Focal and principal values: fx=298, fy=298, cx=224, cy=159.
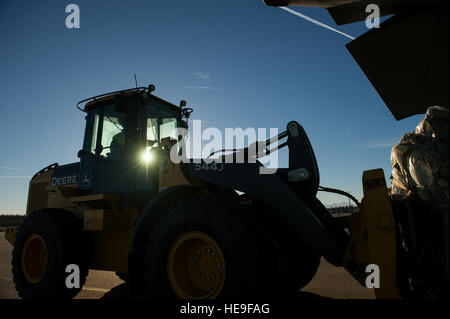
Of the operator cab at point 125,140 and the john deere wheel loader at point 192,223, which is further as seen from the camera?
the operator cab at point 125,140

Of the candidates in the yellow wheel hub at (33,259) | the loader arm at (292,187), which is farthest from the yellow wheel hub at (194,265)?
the yellow wheel hub at (33,259)

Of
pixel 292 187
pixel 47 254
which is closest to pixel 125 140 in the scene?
pixel 47 254

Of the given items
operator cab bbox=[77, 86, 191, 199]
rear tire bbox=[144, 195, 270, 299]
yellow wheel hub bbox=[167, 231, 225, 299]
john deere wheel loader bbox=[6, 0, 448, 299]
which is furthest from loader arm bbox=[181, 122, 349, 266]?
operator cab bbox=[77, 86, 191, 199]

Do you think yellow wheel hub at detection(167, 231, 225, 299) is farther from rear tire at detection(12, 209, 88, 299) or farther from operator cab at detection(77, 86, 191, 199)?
rear tire at detection(12, 209, 88, 299)

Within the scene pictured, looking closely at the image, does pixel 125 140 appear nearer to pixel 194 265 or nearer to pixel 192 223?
pixel 192 223

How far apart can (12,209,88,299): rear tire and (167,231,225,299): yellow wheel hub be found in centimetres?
202

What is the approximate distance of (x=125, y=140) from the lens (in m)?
4.41

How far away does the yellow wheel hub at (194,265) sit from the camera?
270 cm

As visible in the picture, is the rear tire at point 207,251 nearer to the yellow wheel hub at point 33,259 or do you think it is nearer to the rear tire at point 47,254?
the rear tire at point 47,254

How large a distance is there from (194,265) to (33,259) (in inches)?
127

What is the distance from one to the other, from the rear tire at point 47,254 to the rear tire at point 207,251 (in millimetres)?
1754
